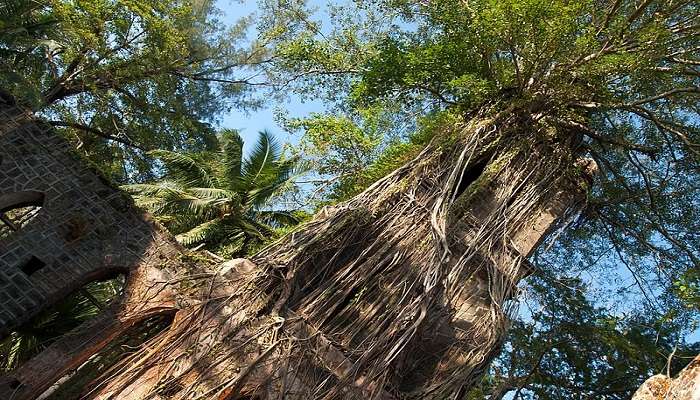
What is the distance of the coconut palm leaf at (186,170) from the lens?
1190cm

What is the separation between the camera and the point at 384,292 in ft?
22.1

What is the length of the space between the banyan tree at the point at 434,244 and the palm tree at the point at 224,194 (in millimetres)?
3003

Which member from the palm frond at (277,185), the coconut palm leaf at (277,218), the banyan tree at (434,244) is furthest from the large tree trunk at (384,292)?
the coconut palm leaf at (277,218)

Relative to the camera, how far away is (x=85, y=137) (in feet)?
46.2

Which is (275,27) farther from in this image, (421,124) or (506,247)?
(506,247)

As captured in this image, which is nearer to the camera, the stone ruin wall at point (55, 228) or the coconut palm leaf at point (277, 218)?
the stone ruin wall at point (55, 228)

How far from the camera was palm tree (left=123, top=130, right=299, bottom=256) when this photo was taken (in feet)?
36.3

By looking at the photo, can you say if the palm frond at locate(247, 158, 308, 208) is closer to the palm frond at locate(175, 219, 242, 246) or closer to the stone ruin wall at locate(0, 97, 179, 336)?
the palm frond at locate(175, 219, 242, 246)

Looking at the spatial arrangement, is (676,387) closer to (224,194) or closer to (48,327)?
(48,327)

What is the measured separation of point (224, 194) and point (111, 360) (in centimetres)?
546

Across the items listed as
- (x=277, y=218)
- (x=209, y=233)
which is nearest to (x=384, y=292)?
(x=209, y=233)

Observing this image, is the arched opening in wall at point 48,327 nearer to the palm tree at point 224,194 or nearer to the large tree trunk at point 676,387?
the palm tree at point 224,194

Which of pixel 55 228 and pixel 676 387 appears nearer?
pixel 676 387

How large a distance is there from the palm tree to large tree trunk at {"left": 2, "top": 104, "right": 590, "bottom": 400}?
3936 mm
